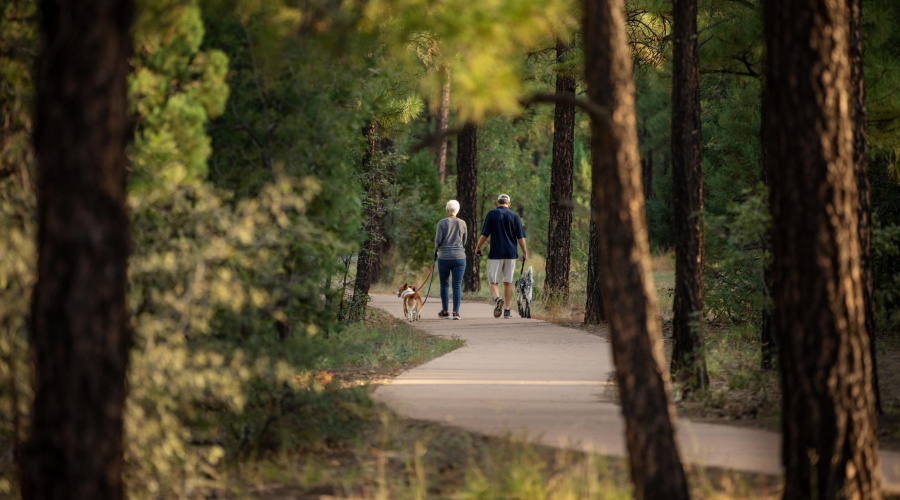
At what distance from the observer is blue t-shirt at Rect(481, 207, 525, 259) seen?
650 inches

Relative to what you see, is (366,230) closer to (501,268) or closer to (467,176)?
(501,268)

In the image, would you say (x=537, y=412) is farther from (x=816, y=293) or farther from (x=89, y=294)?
(x=89, y=294)

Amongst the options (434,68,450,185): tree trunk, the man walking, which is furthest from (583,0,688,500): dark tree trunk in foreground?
(434,68,450,185): tree trunk

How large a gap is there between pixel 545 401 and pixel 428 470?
244cm

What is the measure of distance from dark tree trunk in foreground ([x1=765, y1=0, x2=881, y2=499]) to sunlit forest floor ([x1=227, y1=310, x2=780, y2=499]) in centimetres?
49

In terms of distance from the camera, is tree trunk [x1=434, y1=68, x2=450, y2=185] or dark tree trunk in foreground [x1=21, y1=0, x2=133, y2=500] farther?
tree trunk [x1=434, y1=68, x2=450, y2=185]

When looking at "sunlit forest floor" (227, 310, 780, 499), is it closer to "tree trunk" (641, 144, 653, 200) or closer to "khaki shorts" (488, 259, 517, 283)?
"khaki shorts" (488, 259, 517, 283)

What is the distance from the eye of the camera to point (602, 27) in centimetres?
497

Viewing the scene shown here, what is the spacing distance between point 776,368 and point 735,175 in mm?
8527

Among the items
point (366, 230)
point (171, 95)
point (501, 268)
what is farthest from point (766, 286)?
point (501, 268)

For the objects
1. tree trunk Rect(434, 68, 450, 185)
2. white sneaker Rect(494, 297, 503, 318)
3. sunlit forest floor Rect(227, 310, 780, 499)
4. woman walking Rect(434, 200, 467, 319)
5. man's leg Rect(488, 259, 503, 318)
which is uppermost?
tree trunk Rect(434, 68, 450, 185)

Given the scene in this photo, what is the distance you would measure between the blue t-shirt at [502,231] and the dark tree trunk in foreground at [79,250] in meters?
12.3

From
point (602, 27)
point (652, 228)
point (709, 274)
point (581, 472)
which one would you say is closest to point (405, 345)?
point (709, 274)

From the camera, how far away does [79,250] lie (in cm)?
429
